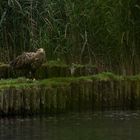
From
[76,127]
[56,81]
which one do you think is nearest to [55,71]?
[56,81]

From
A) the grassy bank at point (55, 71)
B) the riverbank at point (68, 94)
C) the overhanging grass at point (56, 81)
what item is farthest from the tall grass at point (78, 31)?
the riverbank at point (68, 94)

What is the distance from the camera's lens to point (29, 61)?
51.7 ft

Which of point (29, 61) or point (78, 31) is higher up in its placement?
point (78, 31)

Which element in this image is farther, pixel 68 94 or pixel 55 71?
pixel 55 71

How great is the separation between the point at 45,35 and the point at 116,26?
177 centimetres

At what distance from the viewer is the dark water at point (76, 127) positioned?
11773 millimetres

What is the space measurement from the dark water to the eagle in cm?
170

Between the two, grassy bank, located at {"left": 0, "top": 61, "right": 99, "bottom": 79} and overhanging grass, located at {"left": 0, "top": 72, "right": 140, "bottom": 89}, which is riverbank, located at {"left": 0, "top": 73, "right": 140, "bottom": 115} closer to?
overhanging grass, located at {"left": 0, "top": 72, "right": 140, "bottom": 89}

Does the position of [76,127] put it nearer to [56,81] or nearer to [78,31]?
[56,81]

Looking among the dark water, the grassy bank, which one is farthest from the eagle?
the dark water

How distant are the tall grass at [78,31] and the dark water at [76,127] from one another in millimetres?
2602

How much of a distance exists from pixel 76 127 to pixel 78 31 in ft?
16.4

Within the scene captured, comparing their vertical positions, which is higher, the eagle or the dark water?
the eagle

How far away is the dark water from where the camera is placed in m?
11.8
